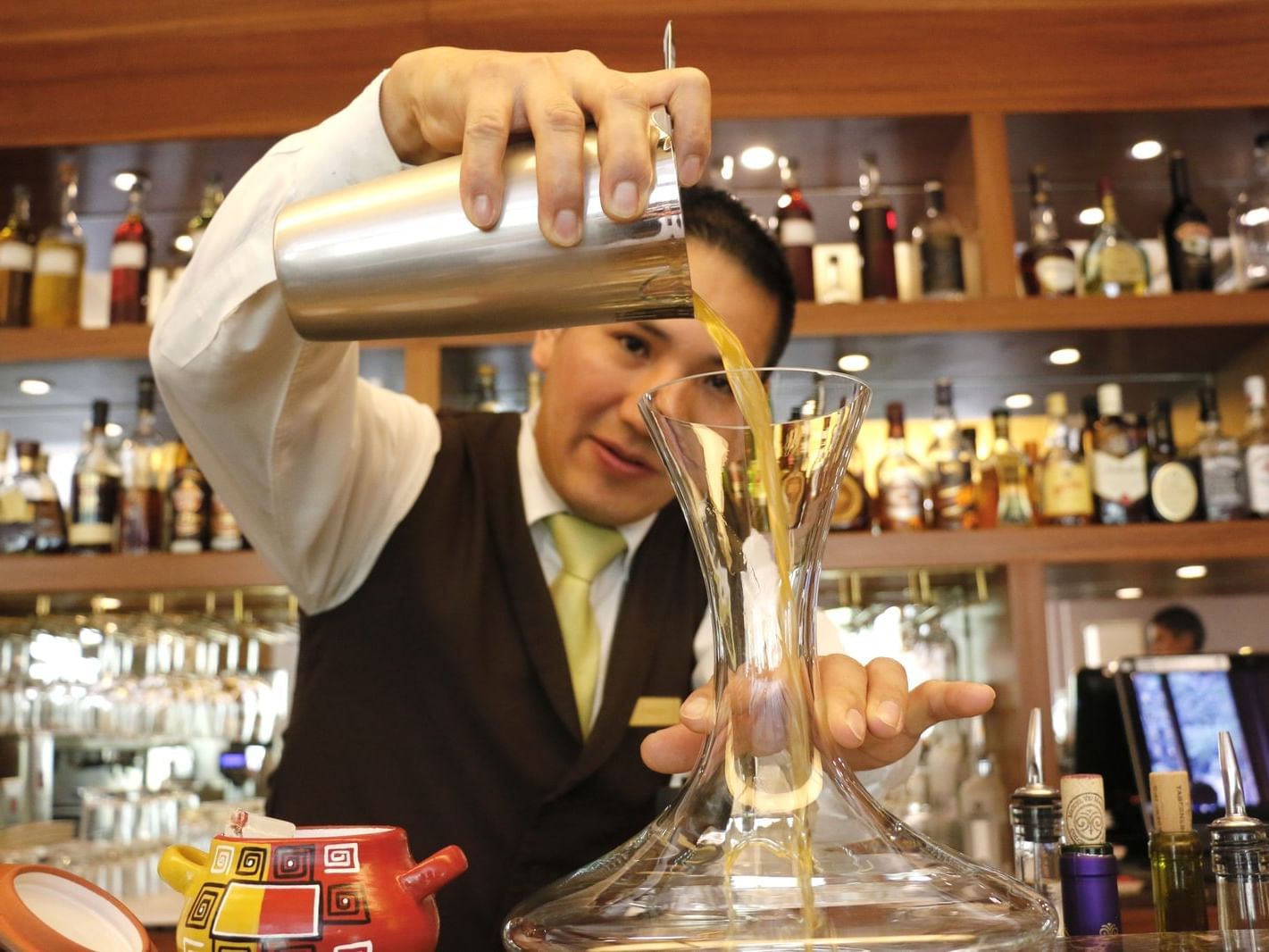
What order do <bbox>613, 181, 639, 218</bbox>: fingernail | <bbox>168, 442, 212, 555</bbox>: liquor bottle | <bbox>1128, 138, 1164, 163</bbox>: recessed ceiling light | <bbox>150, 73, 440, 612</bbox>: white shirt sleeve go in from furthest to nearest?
<bbox>1128, 138, 1164, 163</bbox>: recessed ceiling light, <bbox>168, 442, 212, 555</bbox>: liquor bottle, <bbox>150, 73, 440, 612</bbox>: white shirt sleeve, <bbox>613, 181, 639, 218</bbox>: fingernail

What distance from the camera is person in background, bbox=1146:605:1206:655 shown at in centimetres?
268

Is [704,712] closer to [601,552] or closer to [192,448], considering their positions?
[192,448]

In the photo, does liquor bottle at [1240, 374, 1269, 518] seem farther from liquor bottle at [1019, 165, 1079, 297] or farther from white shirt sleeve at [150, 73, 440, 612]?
white shirt sleeve at [150, 73, 440, 612]

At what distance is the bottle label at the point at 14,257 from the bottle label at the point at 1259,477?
2.23m

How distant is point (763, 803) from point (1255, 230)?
218 cm

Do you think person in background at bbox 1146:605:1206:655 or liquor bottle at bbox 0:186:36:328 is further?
person in background at bbox 1146:605:1206:655

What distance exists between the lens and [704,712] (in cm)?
54

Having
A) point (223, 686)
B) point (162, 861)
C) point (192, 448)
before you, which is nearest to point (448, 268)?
point (162, 861)

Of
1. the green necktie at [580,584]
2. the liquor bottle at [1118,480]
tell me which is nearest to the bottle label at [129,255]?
the green necktie at [580,584]

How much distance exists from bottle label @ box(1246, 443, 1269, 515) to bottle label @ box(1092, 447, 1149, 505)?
0.18 m

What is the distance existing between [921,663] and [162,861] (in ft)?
6.09

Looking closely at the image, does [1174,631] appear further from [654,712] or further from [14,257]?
[14,257]

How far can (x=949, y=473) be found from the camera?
6.94 ft

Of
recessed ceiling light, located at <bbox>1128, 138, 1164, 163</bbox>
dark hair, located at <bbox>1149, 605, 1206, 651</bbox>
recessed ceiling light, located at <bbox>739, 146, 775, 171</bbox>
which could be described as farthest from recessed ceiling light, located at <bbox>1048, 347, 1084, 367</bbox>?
dark hair, located at <bbox>1149, 605, 1206, 651</bbox>
